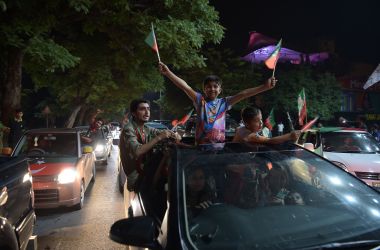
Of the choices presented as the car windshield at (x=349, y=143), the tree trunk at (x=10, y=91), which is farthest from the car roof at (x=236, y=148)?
the tree trunk at (x=10, y=91)

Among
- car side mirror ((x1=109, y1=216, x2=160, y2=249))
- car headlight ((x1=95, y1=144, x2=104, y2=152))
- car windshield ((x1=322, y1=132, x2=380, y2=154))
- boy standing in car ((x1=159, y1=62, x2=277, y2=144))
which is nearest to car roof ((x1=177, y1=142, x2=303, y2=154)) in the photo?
car side mirror ((x1=109, y1=216, x2=160, y2=249))

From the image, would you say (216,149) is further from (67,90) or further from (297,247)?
(67,90)

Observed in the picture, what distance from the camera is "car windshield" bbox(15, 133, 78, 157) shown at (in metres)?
8.30

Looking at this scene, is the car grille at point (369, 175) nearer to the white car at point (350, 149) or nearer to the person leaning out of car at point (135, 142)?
the white car at point (350, 149)

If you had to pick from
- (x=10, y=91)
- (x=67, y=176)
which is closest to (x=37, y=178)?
(x=67, y=176)

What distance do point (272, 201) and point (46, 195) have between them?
5.36m

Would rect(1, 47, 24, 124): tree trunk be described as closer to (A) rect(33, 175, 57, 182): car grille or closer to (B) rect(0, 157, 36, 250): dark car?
(A) rect(33, 175, 57, 182): car grille

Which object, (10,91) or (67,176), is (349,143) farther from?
(10,91)

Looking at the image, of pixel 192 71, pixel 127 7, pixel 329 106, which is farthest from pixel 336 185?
pixel 329 106

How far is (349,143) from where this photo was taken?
8.84m

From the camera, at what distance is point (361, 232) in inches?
90.2

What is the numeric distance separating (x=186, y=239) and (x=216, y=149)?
3.00ft

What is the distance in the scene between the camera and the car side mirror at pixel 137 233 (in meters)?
2.29

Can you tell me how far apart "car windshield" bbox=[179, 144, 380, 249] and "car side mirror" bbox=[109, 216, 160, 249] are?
232 mm
